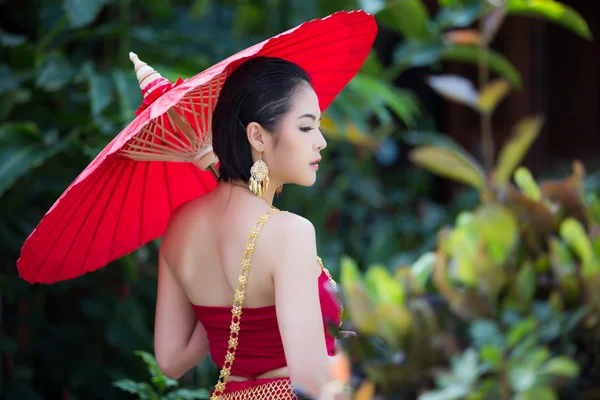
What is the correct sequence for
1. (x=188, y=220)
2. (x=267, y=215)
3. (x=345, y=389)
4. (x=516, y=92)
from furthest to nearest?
(x=516, y=92) < (x=188, y=220) < (x=267, y=215) < (x=345, y=389)

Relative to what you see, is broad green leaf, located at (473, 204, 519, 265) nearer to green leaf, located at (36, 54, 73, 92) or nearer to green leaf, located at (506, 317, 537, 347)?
green leaf, located at (506, 317, 537, 347)

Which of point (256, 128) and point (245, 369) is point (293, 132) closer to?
point (256, 128)

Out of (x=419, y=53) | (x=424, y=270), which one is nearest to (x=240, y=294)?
(x=424, y=270)

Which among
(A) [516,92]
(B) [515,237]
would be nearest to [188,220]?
(B) [515,237]

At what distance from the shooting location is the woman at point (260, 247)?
1.56 meters

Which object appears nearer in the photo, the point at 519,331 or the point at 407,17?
the point at 519,331

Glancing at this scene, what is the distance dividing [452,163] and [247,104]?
5.74 feet

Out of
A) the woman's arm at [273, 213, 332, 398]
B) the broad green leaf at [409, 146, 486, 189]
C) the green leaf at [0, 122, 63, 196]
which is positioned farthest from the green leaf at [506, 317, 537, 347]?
the green leaf at [0, 122, 63, 196]

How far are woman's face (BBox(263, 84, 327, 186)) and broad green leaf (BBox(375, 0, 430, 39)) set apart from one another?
229 cm

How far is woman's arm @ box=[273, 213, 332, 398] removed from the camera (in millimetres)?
1540

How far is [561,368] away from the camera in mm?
1953

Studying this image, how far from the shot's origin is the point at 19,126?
9.87ft

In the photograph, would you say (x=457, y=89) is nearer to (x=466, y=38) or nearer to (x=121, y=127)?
(x=466, y=38)

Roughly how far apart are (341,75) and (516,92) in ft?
15.6
